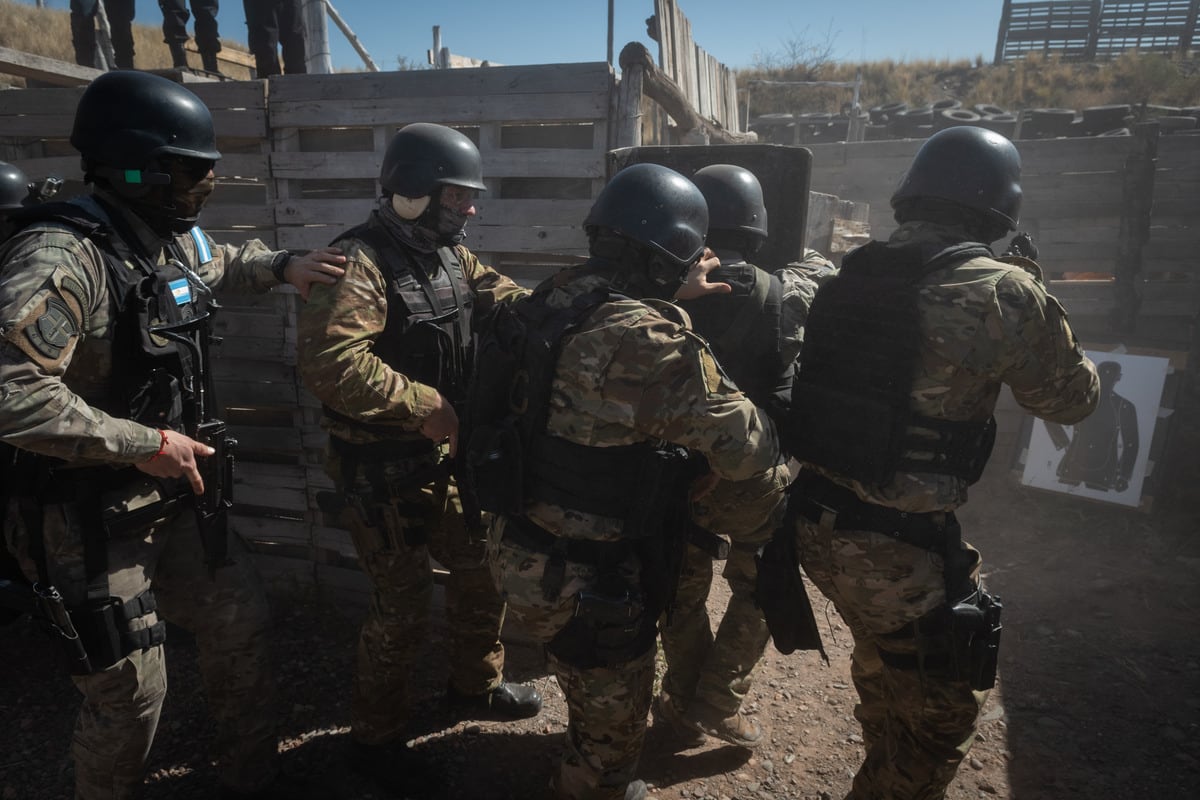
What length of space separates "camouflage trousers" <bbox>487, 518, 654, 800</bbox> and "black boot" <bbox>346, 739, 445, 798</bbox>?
919mm

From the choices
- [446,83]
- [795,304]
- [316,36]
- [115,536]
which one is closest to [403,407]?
[115,536]

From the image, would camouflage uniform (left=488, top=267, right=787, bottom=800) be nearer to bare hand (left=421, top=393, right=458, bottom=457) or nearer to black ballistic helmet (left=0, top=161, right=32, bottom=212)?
bare hand (left=421, top=393, right=458, bottom=457)

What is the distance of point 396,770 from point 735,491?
1873 mm

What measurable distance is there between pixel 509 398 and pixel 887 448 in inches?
50.2

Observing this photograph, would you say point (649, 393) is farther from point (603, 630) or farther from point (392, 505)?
point (392, 505)

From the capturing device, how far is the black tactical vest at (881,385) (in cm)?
243

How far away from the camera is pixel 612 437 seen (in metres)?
2.25

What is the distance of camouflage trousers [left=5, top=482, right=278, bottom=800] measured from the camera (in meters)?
2.36

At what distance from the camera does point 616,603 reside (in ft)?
7.50

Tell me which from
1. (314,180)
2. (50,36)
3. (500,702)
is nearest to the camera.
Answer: (500,702)

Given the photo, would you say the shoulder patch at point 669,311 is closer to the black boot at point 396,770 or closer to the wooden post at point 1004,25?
the black boot at point 396,770

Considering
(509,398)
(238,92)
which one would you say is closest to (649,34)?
(238,92)

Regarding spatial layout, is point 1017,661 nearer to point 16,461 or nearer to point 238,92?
point 16,461

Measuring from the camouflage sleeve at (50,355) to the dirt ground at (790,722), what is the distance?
1.80 m
